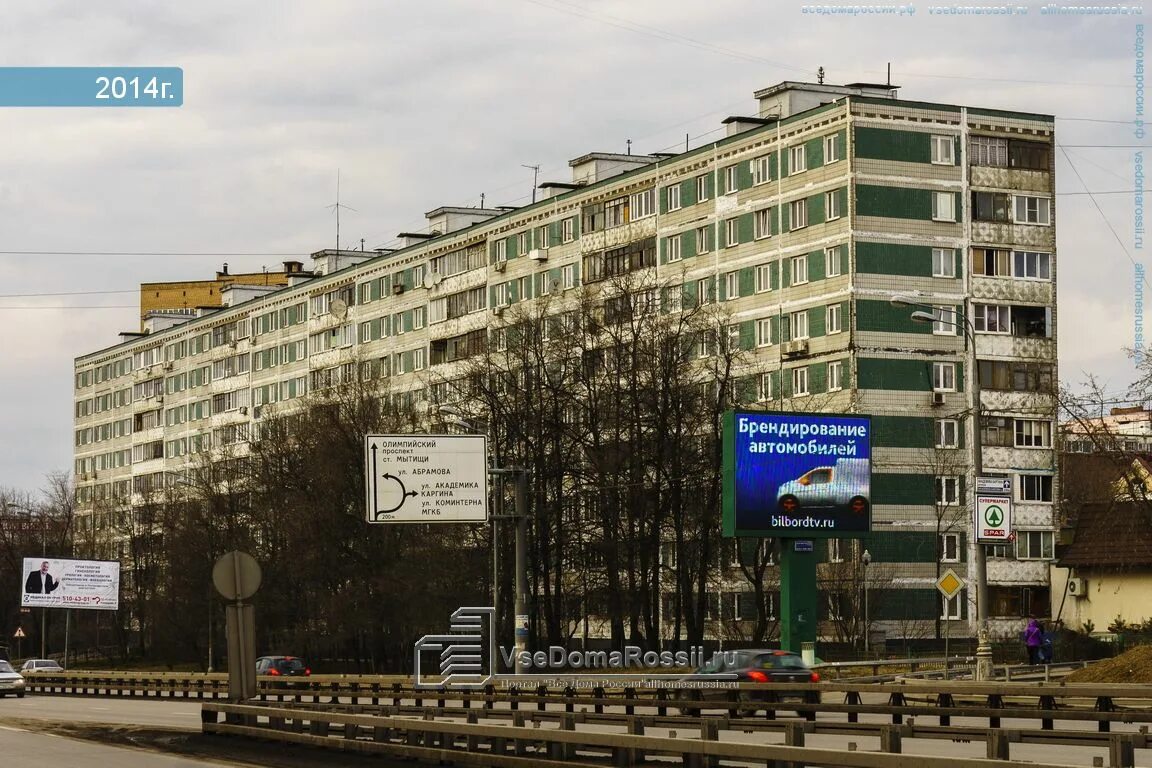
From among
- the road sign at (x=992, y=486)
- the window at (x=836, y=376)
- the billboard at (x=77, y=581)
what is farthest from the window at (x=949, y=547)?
the road sign at (x=992, y=486)

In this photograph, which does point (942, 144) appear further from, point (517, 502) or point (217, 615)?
point (217, 615)

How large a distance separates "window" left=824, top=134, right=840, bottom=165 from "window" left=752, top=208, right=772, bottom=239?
13.8 ft

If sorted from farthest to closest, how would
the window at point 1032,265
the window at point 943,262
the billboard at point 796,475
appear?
the window at point 1032,265 → the window at point 943,262 → the billboard at point 796,475

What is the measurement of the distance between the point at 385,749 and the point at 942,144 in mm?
58867

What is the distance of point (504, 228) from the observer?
9912 cm

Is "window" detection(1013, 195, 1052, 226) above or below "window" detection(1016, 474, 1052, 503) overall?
above

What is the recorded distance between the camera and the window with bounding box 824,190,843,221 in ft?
256

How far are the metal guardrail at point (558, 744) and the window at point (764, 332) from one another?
50663 millimetres

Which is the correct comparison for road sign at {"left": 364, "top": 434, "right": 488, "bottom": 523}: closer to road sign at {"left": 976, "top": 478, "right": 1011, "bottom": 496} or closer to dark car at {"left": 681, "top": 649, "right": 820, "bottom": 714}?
dark car at {"left": 681, "top": 649, "right": 820, "bottom": 714}

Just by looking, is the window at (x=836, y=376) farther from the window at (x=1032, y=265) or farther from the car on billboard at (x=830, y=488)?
the car on billboard at (x=830, y=488)

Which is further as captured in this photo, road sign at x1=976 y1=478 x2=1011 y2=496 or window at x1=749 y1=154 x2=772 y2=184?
window at x1=749 y1=154 x2=772 y2=184

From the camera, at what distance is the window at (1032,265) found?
80.8 m

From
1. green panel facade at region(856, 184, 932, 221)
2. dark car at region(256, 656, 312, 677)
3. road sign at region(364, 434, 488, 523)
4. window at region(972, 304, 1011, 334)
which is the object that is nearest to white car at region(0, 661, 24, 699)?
dark car at region(256, 656, 312, 677)

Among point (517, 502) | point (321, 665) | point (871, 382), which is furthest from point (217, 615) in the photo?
point (517, 502)
